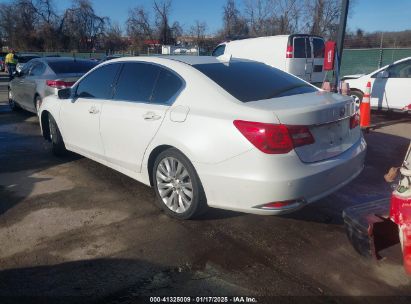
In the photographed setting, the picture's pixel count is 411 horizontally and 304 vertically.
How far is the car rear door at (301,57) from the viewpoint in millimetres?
12039

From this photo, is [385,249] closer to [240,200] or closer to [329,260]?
[329,260]

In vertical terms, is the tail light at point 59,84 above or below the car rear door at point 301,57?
below

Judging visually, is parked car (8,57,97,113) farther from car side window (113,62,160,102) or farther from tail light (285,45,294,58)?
tail light (285,45,294,58)

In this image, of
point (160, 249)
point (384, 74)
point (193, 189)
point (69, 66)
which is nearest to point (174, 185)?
point (193, 189)

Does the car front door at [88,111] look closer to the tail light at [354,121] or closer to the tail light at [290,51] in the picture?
the tail light at [354,121]

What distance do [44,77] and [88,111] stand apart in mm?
4585

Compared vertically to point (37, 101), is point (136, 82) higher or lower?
higher

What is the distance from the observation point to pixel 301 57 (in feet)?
39.8

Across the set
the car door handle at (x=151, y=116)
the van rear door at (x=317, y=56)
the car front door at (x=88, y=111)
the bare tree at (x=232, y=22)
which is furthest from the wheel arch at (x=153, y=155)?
the bare tree at (x=232, y=22)

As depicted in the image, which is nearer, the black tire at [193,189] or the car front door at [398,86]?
the black tire at [193,189]

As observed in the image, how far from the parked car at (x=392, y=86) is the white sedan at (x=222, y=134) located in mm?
6333

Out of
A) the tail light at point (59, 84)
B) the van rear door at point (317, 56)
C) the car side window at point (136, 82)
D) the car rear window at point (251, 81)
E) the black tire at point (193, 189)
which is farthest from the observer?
the van rear door at point (317, 56)

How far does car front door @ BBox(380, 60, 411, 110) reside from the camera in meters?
9.19

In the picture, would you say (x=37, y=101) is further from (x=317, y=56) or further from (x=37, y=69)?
(x=317, y=56)
